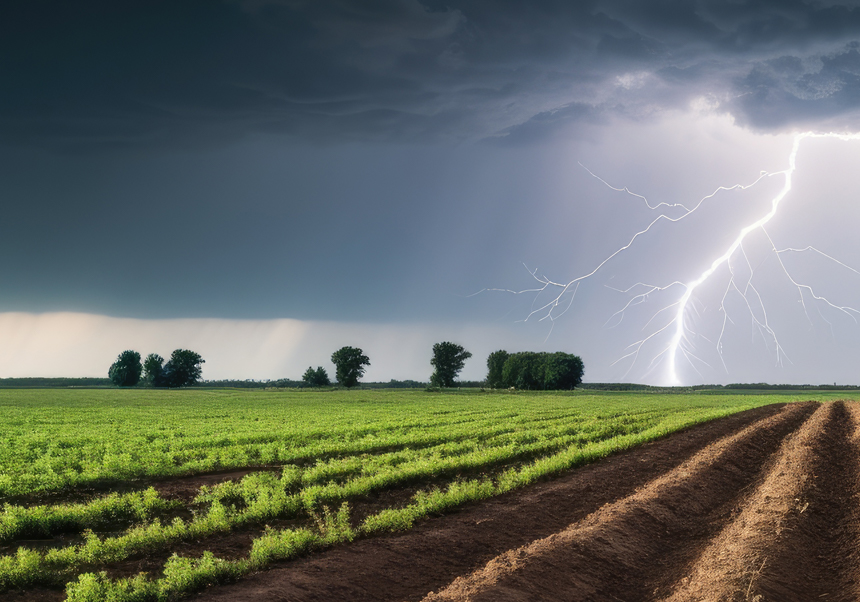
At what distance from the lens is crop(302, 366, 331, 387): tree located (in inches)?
6230

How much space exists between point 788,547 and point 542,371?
131 m

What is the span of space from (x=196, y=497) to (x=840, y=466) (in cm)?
2175

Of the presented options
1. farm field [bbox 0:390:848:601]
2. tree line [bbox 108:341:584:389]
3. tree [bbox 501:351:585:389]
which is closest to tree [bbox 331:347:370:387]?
tree line [bbox 108:341:584:389]

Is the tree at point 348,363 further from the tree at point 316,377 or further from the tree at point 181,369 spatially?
the tree at point 181,369

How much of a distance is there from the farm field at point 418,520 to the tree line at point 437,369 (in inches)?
4394

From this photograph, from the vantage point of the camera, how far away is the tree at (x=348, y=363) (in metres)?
144

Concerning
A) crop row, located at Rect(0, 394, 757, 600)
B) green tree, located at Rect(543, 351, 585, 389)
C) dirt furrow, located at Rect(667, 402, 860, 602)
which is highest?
green tree, located at Rect(543, 351, 585, 389)

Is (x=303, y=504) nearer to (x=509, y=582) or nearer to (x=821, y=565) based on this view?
(x=509, y=582)

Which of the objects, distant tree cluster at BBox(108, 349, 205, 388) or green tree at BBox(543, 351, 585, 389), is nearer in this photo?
green tree at BBox(543, 351, 585, 389)

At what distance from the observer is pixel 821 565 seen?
10891 millimetres

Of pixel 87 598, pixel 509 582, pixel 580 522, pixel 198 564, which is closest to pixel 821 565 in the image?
pixel 580 522

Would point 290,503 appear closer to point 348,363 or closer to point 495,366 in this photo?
point 348,363

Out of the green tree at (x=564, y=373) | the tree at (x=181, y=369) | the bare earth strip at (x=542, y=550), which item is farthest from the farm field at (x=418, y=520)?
the tree at (x=181, y=369)

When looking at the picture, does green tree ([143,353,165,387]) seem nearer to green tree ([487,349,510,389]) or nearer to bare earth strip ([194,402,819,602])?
green tree ([487,349,510,389])
